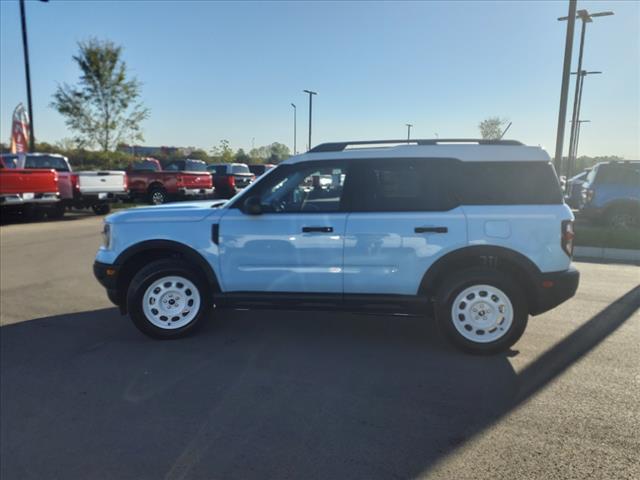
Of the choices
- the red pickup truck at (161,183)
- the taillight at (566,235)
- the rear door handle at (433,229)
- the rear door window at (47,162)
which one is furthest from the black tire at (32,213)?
the taillight at (566,235)

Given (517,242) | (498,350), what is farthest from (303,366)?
(517,242)

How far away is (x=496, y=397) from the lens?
11.4 ft

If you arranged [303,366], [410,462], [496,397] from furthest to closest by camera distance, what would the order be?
1. [303,366]
2. [496,397]
3. [410,462]

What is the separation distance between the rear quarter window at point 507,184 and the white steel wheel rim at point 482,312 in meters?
0.82

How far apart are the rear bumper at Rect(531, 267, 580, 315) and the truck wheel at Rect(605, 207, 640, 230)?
9.31m

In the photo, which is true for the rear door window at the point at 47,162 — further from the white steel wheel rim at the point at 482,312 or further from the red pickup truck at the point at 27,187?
the white steel wheel rim at the point at 482,312

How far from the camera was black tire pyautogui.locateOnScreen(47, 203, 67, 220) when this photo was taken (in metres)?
15.8

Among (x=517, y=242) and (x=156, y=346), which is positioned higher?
(x=517, y=242)

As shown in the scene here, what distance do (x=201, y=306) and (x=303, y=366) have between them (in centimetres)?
128

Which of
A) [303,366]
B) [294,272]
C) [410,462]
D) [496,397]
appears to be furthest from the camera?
[294,272]

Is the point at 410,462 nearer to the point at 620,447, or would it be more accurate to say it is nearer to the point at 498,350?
the point at 620,447

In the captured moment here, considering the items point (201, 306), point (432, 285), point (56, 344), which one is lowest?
point (56, 344)

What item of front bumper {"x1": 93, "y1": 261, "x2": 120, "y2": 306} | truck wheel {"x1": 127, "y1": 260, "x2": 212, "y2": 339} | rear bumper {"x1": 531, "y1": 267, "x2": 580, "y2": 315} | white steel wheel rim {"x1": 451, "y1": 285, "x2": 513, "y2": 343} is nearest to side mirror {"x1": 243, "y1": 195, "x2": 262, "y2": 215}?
truck wheel {"x1": 127, "y1": 260, "x2": 212, "y2": 339}

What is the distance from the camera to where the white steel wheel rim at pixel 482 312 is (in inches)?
167
